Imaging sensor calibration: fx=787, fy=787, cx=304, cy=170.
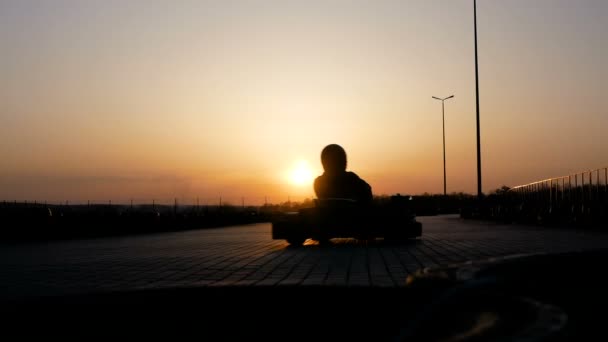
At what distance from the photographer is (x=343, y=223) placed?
14414 millimetres

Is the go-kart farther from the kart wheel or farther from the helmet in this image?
the helmet

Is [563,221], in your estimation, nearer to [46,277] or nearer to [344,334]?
[46,277]

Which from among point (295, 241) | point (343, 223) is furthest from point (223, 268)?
point (295, 241)

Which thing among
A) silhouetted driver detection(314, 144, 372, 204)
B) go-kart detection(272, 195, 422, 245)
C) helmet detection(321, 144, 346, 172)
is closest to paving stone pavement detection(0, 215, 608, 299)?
go-kart detection(272, 195, 422, 245)

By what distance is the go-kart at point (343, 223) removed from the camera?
47.2ft

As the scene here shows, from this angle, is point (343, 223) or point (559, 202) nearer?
point (343, 223)

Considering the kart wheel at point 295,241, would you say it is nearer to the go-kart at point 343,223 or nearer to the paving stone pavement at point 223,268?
the go-kart at point 343,223

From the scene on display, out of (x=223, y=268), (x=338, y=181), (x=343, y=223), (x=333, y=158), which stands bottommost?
(x=223, y=268)

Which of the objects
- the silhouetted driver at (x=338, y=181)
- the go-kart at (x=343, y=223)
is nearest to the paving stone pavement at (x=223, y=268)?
A: the go-kart at (x=343, y=223)

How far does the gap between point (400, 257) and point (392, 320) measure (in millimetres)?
7494

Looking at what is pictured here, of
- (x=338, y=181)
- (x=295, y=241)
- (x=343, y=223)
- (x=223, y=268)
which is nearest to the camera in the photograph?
(x=223, y=268)

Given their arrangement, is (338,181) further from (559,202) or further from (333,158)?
(559,202)

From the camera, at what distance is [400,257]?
1025 centimetres

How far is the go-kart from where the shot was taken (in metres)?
14.4
